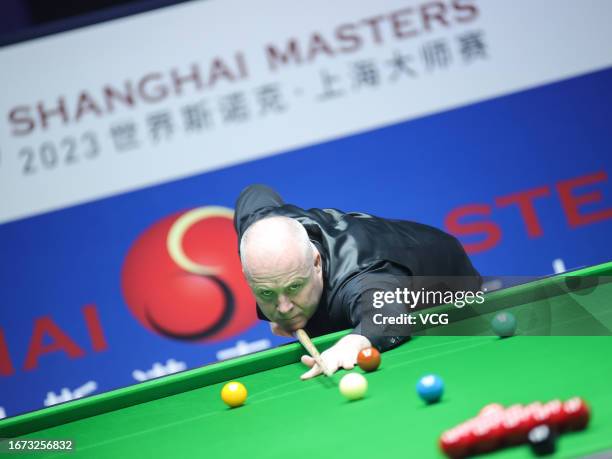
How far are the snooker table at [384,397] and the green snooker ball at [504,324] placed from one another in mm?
28

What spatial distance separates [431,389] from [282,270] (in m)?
1.01

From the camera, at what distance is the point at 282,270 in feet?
9.05

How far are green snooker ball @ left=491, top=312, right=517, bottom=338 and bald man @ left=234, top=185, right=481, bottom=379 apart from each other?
11.5 inches

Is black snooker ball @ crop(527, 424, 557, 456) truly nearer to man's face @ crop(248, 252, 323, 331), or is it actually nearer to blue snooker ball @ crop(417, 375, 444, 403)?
blue snooker ball @ crop(417, 375, 444, 403)

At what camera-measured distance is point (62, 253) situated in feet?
15.6

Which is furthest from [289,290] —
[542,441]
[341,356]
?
[542,441]

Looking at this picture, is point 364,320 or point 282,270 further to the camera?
point 282,270

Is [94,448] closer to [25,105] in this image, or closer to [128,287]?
[128,287]

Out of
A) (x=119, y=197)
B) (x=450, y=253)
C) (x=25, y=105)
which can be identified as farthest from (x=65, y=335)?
(x=450, y=253)

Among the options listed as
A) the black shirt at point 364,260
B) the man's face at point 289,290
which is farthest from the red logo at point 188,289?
the man's face at point 289,290

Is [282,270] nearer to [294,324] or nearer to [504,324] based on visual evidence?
[294,324]

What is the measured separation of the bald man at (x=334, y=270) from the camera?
8.34ft

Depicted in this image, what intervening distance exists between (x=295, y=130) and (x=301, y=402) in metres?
2.77

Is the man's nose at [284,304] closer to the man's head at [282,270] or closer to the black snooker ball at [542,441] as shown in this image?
the man's head at [282,270]
